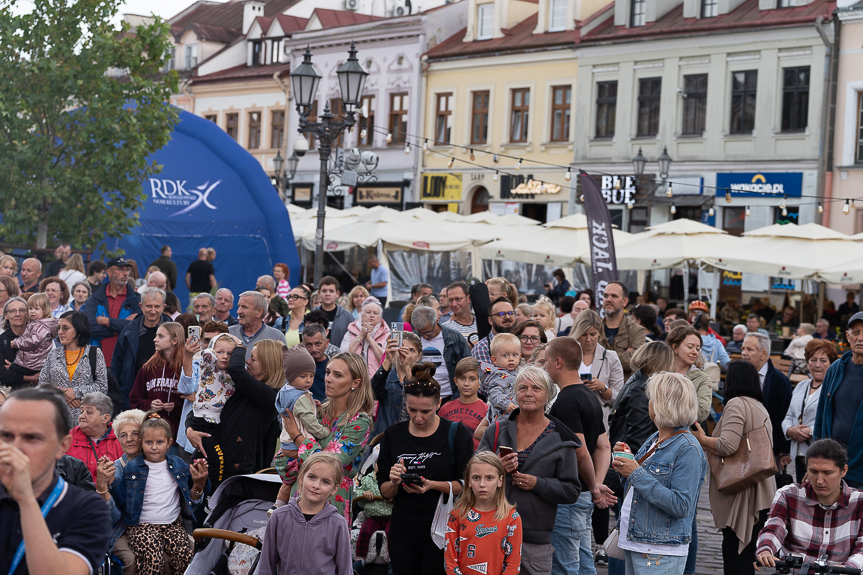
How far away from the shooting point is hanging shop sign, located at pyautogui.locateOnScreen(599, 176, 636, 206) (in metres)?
33.7

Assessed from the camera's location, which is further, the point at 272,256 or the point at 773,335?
the point at 272,256

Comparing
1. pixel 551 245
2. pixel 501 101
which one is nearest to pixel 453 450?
pixel 551 245

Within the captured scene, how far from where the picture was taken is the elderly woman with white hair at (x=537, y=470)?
6199 millimetres

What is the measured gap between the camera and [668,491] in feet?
19.6

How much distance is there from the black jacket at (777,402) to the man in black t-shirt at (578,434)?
12.0 ft

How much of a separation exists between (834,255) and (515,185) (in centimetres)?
1790

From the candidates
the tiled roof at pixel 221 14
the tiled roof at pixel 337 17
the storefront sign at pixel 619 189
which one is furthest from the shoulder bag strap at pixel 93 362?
the tiled roof at pixel 221 14

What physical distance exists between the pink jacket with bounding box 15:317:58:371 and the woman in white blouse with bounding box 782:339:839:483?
22.6 feet

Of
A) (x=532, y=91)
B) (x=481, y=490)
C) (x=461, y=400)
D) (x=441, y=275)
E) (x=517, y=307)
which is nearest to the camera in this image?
(x=481, y=490)

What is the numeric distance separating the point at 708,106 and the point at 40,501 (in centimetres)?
3122

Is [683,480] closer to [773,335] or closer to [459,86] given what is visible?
[773,335]

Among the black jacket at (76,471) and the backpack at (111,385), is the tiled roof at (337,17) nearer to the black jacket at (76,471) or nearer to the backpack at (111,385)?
the backpack at (111,385)

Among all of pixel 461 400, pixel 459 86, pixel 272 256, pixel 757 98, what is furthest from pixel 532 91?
pixel 461 400

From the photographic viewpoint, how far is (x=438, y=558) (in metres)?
6.27
